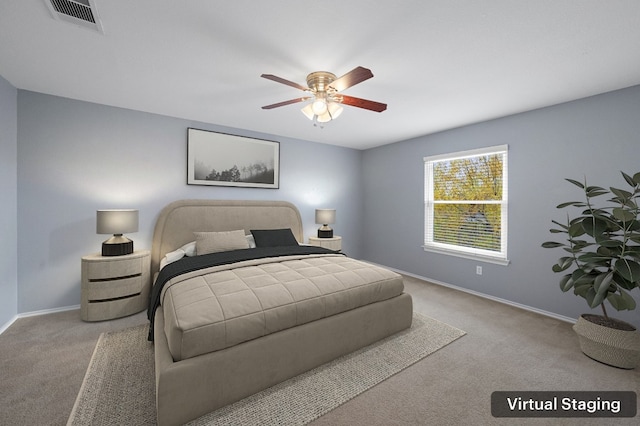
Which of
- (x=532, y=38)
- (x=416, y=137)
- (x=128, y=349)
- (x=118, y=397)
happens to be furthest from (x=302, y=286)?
(x=416, y=137)

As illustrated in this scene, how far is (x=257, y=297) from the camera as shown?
1.87m

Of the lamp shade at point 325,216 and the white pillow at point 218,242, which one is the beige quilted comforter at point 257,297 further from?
the lamp shade at point 325,216

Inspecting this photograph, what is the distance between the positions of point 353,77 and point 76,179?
3.38m

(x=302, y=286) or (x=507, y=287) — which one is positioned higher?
(x=302, y=286)

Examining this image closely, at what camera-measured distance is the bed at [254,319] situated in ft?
4.98

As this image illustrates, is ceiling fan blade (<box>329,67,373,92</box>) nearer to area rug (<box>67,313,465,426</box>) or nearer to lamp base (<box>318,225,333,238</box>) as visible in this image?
area rug (<box>67,313,465,426</box>)

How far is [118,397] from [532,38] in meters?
3.72

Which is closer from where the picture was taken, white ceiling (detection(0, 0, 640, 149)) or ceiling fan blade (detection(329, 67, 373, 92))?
white ceiling (detection(0, 0, 640, 149))

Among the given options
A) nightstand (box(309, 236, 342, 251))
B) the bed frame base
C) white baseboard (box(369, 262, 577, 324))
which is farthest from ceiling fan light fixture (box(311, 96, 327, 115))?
white baseboard (box(369, 262, 577, 324))

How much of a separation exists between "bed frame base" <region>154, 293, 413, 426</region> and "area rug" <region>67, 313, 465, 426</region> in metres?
0.07

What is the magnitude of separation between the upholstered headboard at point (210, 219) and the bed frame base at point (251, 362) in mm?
1531

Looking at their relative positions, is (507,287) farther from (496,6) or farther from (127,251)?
(127,251)

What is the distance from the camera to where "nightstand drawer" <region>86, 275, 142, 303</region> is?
272cm

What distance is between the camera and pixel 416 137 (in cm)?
450
